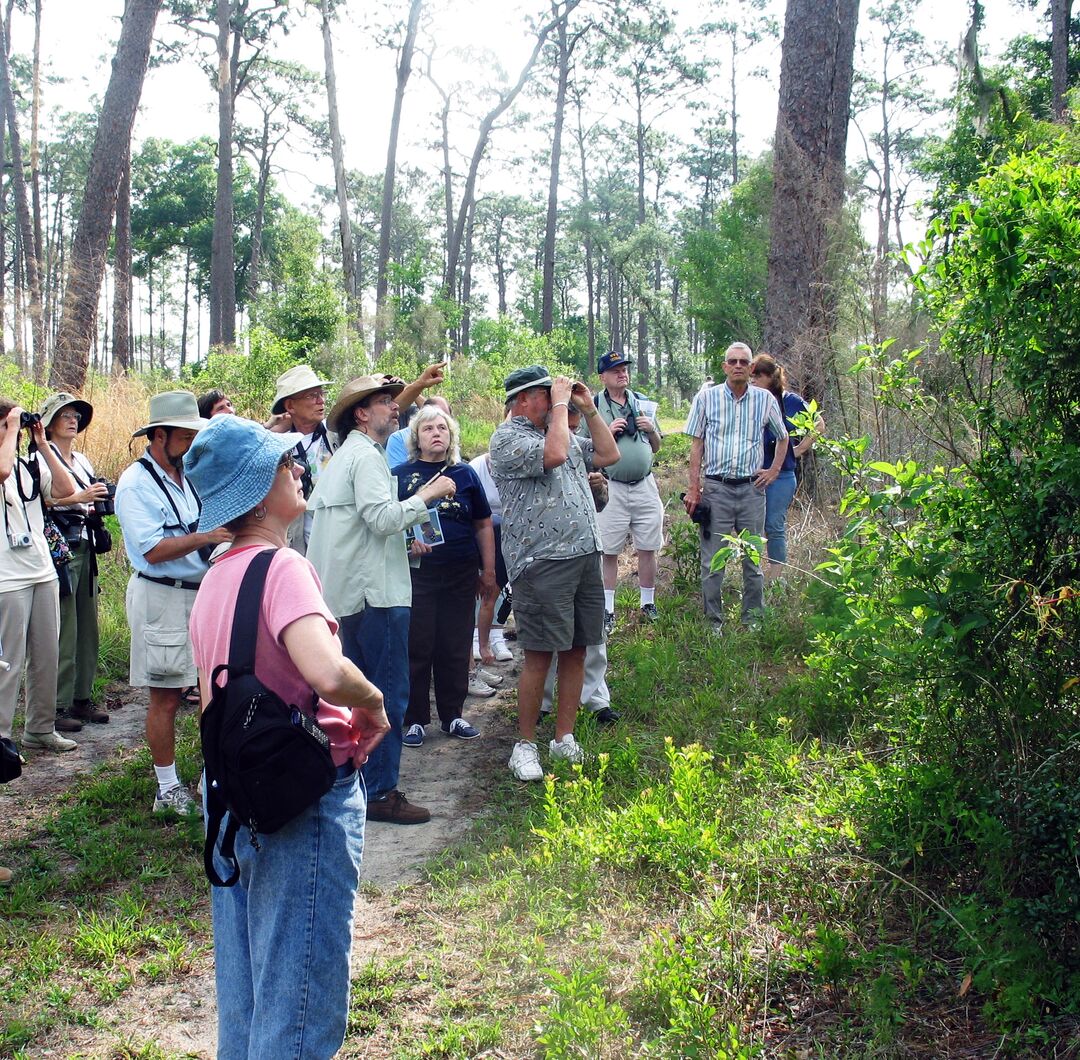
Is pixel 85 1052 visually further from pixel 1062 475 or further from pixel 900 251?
pixel 900 251

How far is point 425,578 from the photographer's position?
5.87 m

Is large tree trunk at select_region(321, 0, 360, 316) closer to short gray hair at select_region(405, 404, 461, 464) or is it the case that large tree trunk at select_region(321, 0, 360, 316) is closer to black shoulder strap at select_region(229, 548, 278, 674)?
short gray hair at select_region(405, 404, 461, 464)

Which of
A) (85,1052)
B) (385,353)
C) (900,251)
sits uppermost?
(385,353)

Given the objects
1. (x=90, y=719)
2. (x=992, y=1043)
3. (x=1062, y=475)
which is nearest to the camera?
(x=992, y=1043)

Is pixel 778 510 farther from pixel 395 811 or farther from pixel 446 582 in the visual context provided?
pixel 395 811

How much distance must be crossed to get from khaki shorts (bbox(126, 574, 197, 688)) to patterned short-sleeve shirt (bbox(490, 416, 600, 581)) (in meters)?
1.63

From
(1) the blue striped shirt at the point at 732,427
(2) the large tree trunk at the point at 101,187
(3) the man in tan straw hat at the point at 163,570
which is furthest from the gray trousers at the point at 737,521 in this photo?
(2) the large tree trunk at the point at 101,187

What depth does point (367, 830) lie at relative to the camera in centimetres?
471

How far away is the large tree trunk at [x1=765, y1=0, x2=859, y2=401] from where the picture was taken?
9.21 m

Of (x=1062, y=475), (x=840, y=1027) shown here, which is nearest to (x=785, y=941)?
(x=840, y=1027)

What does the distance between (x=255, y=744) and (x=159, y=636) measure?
2.85m

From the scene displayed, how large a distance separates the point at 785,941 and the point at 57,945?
265 centimetres

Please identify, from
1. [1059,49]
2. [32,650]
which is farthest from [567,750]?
[1059,49]

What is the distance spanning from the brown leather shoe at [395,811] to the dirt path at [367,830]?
0.13 ft
